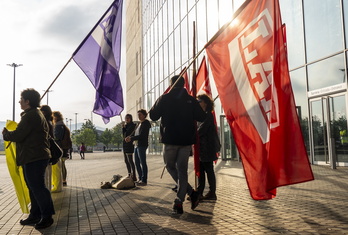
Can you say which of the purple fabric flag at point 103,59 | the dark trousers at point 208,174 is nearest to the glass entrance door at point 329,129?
the dark trousers at point 208,174

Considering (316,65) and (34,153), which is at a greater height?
(316,65)

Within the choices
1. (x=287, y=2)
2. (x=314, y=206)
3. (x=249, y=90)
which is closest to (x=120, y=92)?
(x=249, y=90)

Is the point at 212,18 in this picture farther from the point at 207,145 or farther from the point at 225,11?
the point at 207,145

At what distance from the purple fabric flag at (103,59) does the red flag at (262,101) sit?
2.98 metres

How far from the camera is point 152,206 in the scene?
5910mm

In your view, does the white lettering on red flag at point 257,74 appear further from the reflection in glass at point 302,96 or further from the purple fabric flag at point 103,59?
the reflection in glass at point 302,96

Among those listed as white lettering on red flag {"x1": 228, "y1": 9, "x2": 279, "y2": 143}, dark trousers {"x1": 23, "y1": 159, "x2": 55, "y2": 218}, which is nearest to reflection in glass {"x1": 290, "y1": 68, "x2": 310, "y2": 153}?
white lettering on red flag {"x1": 228, "y1": 9, "x2": 279, "y2": 143}

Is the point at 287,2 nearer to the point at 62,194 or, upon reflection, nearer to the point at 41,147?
the point at 62,194

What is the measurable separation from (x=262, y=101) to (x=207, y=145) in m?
2.09

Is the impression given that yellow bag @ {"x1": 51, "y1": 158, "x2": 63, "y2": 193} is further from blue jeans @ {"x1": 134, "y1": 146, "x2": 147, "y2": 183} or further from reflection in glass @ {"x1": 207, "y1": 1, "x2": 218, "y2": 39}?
reflection in glass @ {"x1": 207, "y1": 1, "x2": 218, "y2": 39}

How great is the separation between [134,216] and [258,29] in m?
2.97

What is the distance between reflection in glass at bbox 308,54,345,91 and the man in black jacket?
9669 mm

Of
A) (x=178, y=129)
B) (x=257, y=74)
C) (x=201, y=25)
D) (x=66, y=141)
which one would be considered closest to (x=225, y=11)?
(x=201, y=25)

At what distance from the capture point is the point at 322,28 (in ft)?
46.0
